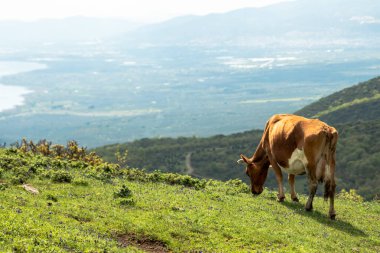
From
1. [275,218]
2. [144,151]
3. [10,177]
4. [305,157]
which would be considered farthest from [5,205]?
[144,151]

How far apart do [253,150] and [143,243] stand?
3752 inches

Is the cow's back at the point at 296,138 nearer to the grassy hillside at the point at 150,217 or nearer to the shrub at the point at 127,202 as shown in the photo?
the grassy hillside at the point at 150,217

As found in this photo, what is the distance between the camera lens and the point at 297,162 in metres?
21.4

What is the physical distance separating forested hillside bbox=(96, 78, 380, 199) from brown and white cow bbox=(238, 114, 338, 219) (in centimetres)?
4453

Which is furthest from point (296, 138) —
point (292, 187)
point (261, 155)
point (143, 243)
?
point (143, 243)

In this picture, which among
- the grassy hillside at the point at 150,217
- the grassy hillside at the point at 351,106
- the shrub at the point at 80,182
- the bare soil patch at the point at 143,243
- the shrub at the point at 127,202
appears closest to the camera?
the grassy hillside at the point at 150,217

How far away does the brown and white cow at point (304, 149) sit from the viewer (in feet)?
66.9

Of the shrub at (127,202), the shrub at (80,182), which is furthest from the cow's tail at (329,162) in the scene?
the shrub at (80,182)

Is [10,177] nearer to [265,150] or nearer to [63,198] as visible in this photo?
[63,198]

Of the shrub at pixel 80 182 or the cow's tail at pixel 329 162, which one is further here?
the shrub at pixel 80 182

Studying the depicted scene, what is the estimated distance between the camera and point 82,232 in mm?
14367

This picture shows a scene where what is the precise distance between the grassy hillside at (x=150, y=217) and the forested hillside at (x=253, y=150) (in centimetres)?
4519

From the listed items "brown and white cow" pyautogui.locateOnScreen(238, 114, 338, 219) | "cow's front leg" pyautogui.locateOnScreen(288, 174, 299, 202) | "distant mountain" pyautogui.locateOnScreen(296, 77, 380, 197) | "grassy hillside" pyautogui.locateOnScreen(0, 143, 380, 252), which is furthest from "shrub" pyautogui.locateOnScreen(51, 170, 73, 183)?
"distant mountain" pyautogui.locateOnScreen(296, 77, 380, 197)

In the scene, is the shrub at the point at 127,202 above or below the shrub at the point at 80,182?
below
